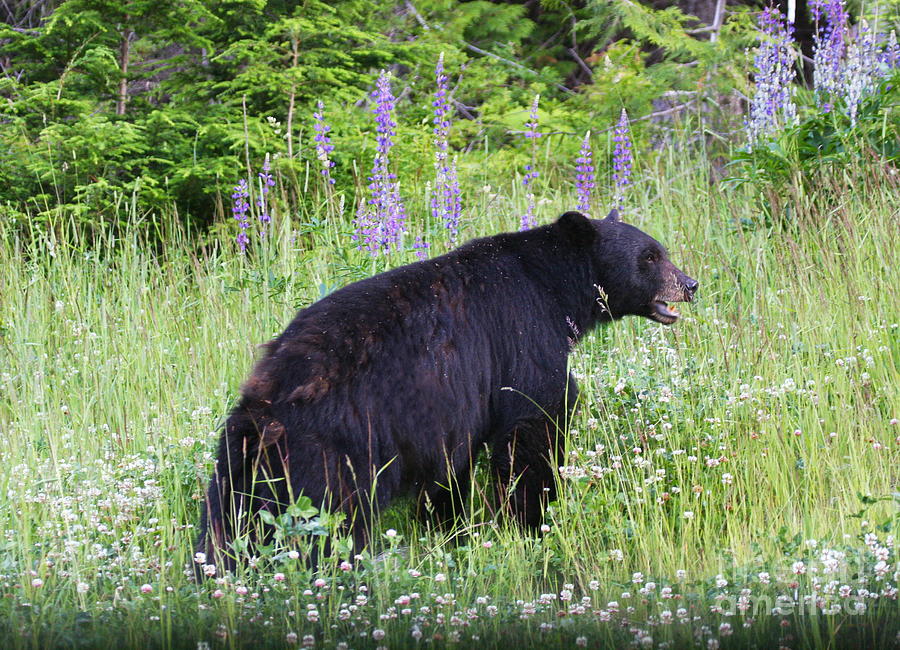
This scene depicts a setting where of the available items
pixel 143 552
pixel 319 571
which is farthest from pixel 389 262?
pixel 319 571

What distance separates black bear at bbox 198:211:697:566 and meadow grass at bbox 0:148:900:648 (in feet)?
0.69

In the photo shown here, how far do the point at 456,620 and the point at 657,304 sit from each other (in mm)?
2671

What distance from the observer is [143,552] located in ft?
12.2

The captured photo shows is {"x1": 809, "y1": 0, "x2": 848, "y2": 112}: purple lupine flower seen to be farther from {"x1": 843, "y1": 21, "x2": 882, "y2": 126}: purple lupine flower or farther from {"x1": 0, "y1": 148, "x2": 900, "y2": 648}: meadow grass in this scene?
{"x1": 0, "y1": 148, "x2": 900, "y2": 648}: meadow grass

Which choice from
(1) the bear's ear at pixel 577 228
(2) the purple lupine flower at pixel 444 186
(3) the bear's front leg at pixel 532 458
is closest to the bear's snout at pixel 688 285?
(1) the bear's ear at pixel 577 228

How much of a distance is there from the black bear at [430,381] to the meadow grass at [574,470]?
210mm

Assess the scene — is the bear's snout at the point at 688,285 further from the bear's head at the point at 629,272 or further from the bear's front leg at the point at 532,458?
the bear's front leg at the point at 532,458

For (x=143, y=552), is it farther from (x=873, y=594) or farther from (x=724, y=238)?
(x=724, y=238)

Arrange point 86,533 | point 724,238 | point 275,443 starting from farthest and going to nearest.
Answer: point 724,238, point 86,533, point 275,443

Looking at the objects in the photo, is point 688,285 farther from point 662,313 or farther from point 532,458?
point 532,458

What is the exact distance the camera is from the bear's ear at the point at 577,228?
470 cm

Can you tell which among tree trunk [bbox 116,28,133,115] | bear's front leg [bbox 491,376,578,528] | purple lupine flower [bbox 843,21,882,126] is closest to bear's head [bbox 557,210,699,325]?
bear's front leg [bbox 491,376,578,528]

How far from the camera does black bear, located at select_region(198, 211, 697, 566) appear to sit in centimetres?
341

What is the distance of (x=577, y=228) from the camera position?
4738 mm
